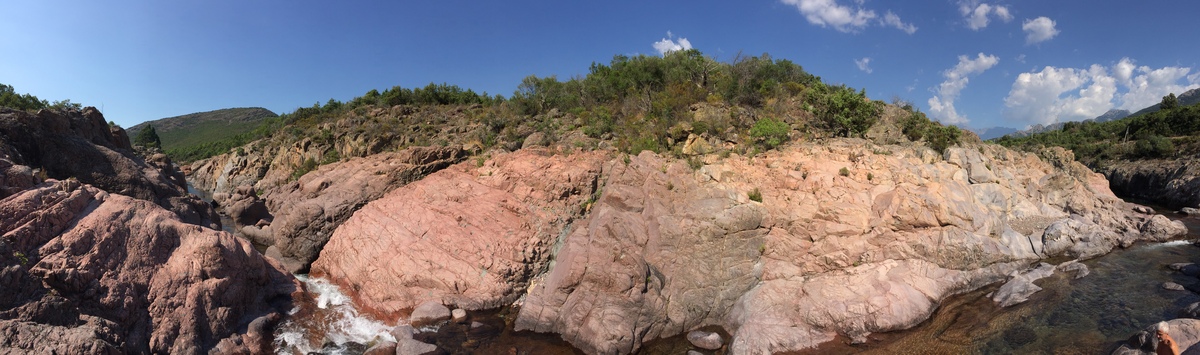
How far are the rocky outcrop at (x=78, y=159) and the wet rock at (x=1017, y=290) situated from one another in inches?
1129

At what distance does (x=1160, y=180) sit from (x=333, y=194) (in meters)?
64.0

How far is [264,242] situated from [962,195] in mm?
33219

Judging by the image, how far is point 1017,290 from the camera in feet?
50.0

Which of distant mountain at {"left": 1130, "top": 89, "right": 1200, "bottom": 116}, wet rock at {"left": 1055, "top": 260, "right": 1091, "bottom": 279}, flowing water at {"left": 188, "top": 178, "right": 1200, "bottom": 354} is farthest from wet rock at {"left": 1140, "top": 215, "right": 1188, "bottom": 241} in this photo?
distant mountain at {"left": 1130, "top": 89, "right": 1200, "bottom": 116}

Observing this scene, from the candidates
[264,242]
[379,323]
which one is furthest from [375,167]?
[379,323]

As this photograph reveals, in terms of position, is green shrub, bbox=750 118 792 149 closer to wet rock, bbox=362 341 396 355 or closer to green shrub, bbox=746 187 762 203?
A: green shrub, bbox=746 187 762 203

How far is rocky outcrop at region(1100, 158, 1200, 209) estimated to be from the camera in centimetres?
3344

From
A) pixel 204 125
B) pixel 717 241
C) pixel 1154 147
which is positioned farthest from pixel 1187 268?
pixel 204 125

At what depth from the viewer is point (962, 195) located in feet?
Result: 59.1

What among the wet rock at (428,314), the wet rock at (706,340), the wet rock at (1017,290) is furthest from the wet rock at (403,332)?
the wet rock at (1017,290)

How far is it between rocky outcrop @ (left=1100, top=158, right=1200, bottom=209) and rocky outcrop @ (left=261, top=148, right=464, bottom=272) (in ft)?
166

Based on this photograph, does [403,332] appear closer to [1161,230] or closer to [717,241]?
[717,241]

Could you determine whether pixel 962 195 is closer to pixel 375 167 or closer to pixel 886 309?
pixel 886 309

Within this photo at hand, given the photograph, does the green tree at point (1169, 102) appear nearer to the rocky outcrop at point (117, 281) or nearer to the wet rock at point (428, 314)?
the wet rock at point (428, 314)
